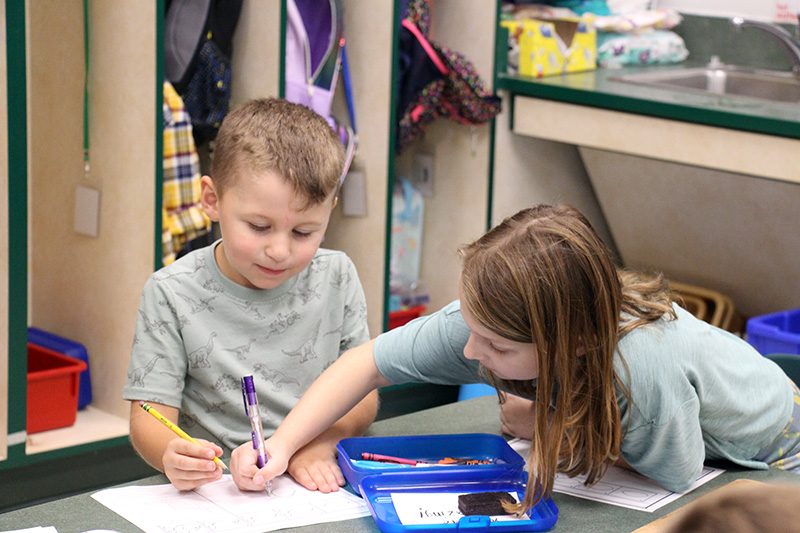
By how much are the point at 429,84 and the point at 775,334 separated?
1.22 m

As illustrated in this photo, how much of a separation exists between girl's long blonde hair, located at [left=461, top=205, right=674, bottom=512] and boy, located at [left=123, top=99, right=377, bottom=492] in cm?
28

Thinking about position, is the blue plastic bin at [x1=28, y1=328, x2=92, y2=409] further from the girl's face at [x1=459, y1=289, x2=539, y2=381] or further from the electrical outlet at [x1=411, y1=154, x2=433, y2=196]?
the girl's face at [x1=459, y1=289, x2=539, y2=381]

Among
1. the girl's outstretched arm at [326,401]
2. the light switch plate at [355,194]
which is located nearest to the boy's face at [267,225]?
the girl's outstretched arm at [326,401]

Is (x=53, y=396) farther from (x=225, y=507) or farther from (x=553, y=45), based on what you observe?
(x=553, y=45)

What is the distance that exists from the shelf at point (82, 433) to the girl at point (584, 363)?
4.06 feet

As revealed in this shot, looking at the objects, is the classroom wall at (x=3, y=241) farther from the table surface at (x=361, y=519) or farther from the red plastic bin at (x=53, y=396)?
the table surface at (x=361, y=519)

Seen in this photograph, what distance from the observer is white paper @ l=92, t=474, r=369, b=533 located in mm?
1073

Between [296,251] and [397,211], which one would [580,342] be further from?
[397,211]

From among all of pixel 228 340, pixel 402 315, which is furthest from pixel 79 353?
pixel 228 340

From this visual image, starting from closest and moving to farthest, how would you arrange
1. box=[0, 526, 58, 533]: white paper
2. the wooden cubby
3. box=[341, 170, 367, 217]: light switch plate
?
box=[0, 526, 58, 533]: white paper < the wooden cubby < box=[341, 170, 367, 217]: light switch plate

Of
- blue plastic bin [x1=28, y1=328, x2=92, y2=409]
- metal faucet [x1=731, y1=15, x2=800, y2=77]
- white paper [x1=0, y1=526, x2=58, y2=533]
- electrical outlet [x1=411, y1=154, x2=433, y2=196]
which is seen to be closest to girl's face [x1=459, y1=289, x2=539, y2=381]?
white paper [x1=0, y1=526, x2=58, y2=533]

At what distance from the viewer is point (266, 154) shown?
4.32 feet

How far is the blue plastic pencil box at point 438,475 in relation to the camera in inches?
42.4

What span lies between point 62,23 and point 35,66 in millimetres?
167
